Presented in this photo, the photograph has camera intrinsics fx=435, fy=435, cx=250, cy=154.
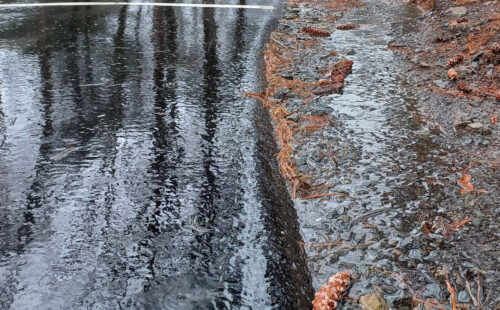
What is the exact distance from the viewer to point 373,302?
5.95 feet

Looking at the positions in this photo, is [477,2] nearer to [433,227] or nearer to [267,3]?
[267,3]

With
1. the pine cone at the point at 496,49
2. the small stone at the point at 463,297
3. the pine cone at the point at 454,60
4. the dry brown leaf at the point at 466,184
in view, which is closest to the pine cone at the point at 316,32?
the pine cone at the point at 454,60

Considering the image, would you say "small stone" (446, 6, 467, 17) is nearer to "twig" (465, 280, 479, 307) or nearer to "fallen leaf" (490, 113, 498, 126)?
"fallen leaf" (490, 113, 498, 126)

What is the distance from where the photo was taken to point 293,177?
2701 millimetres

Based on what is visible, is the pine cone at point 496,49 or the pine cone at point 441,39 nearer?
the pine cone at point 496,49

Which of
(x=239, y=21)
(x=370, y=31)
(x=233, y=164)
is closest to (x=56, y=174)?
(x=233, y=164)

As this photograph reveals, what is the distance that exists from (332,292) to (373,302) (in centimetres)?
18

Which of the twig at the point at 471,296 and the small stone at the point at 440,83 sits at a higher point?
the small stone at the point at 440,83

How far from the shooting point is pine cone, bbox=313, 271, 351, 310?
174 centimetres

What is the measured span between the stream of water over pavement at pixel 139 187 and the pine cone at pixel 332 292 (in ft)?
0.19

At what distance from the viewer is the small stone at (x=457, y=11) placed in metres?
5.57

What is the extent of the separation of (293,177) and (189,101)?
3.47ft

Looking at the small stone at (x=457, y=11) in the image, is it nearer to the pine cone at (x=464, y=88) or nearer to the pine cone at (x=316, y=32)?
the pine cone at (x=316, y=32)

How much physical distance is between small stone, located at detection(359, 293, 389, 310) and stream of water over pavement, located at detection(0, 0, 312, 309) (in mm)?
237
